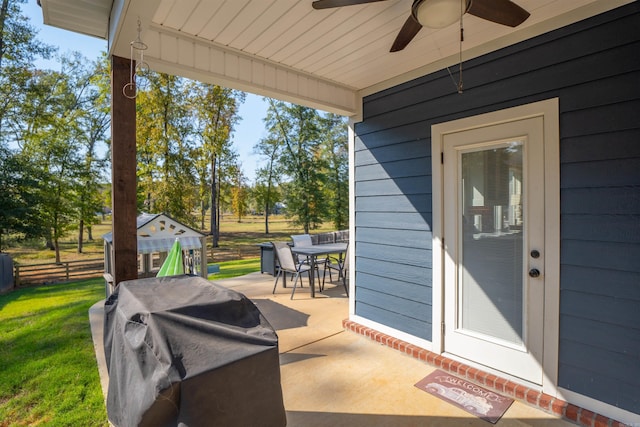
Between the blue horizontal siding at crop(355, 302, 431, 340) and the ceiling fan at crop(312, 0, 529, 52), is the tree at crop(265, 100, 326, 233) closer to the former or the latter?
the blue horizontal siding at crop(355, 302, 431, 340)

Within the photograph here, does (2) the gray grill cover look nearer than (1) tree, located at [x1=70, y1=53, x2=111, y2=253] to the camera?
Yes

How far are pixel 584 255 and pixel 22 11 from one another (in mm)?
14090

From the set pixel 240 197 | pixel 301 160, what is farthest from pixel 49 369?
pixel 240 197

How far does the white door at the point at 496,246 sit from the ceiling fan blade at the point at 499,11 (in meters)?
0.81

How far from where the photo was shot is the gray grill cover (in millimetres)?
1062

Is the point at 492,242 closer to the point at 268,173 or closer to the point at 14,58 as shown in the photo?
the point at 14,58

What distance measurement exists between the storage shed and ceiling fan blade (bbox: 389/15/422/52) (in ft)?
11.9

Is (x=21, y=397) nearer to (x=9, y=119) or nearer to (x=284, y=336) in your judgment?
(x=284, y=336)

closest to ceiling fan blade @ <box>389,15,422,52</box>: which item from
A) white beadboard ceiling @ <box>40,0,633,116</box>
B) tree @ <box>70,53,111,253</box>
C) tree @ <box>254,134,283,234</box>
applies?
white beadboard ceiling @ <box>40,0,633,116</box>

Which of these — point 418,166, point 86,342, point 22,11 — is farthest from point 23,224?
point 418,166

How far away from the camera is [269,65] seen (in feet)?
9.07

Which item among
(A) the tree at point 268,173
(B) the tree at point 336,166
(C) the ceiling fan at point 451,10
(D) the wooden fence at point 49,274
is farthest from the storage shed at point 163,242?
(A) the tree at point 268,173

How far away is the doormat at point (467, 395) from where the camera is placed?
209 centimetres

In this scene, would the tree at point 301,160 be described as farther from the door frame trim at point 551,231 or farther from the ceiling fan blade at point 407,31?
the ceiling fan blade at point 407,31
